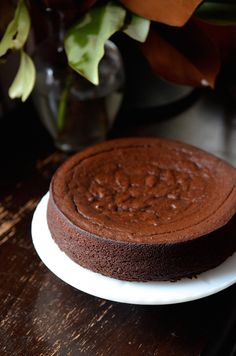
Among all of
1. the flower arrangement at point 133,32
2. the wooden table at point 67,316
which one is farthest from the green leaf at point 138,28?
the wooden table at point 67,316

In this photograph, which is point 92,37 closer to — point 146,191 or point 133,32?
point 133,32

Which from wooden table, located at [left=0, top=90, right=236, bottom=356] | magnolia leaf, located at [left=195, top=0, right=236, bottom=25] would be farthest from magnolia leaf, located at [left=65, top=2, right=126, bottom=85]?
wooden table, located at [left=0, top=90, right=236, bottom=356]

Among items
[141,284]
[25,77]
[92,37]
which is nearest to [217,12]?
[92,37]

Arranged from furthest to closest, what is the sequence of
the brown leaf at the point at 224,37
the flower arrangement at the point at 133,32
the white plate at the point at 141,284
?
1. the brown leaf at the point at 224,37
2. the flower arrangement at the point at 133,32
3. the white plate at the point at 141,284

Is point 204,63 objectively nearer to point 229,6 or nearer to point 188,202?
point 229,6

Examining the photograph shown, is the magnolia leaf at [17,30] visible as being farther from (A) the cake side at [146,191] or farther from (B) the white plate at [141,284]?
(B) the white plate at [141,284]
